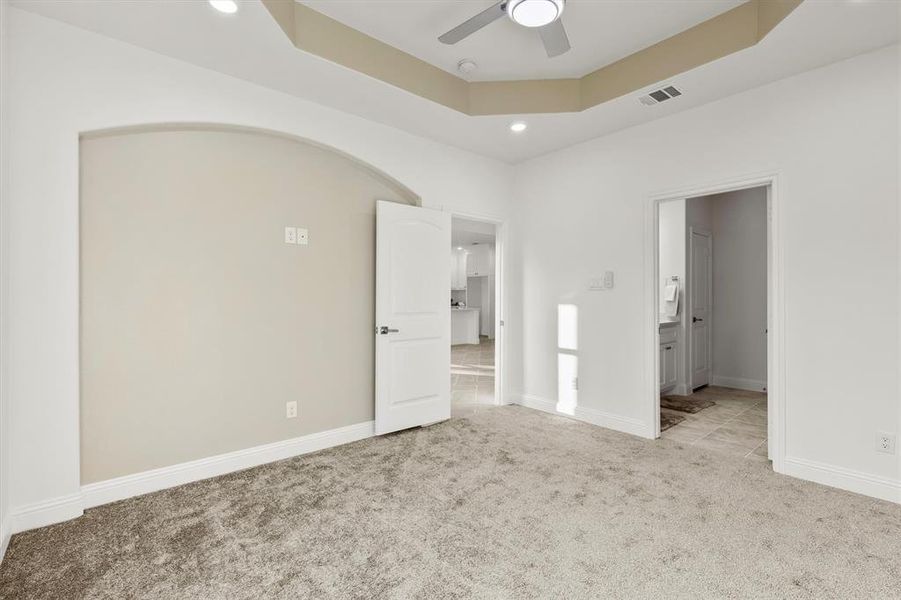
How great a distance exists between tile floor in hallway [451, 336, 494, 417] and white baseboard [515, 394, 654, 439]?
46 centimetres

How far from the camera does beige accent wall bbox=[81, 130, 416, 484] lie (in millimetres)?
2561

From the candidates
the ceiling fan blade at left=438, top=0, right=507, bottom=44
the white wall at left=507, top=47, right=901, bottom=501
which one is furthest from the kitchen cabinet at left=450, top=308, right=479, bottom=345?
the ceiling fan blade at left=438, top=0, right=507, bottom=44

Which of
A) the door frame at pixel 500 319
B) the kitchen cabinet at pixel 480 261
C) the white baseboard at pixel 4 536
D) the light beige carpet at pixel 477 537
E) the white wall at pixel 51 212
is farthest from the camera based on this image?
the kitchen cabinet at pixel 480 261

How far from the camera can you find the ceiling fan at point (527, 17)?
7.11 ft

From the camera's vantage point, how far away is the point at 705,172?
3359mm

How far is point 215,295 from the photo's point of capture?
2938 mm

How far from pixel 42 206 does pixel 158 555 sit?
192 cm

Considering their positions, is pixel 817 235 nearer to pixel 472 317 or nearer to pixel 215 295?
pixel 215 295

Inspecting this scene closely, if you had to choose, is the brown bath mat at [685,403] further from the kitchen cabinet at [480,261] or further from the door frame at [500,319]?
the kitchen cabinet at [480,261]

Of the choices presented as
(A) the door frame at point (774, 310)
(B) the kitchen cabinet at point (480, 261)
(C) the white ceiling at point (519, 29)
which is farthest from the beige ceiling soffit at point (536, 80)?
(B) the kitchen cabinet at point (480, 261)

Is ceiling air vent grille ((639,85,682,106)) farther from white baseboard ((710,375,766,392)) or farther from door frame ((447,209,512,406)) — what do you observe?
white baseboard ((710,375,766,392))

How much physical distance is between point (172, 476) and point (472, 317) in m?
8.39

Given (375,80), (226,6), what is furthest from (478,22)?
(226,6)

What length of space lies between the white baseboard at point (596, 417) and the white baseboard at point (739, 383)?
9.06ft
